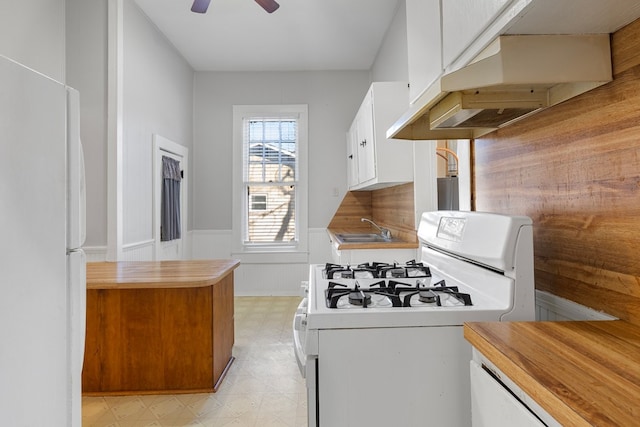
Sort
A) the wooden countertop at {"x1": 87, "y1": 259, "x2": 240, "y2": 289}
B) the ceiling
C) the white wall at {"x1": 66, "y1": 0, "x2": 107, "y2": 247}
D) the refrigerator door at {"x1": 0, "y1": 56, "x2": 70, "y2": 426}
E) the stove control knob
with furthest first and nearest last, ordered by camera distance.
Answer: the ceiling, the white wall at {"x1": 66, "y1": 0, "x2": 107, "y2": 247}, the wooden countertop at {"x1": 87, "y1": 259, "x2": 240, "y2": 289}, the stove control knob, the refrigerator door at {"x1": 0, "y1": 56, "x2": 70, "y2": 426}

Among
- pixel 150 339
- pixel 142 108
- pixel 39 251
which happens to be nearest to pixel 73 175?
pixel 39 251

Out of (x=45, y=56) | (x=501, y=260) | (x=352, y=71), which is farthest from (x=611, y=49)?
(x=352, y=71)

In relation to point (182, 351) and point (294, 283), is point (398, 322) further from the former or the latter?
point (294, 283)

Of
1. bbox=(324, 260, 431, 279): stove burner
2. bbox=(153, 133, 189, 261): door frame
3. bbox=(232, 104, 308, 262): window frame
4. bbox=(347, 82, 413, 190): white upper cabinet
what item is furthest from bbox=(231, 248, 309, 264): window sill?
bbox=(324, 260, 431, 279): stove burner

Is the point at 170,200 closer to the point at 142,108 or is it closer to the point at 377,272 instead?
the point at 142,108

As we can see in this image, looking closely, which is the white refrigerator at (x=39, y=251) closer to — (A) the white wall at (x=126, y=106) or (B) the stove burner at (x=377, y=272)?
(B) the stove burner at (x=377, y=272)

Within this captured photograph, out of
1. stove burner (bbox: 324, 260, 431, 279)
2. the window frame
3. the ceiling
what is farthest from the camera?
the window frame

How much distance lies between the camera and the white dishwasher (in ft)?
2.31

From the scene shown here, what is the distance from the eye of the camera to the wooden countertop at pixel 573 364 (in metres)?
0.58

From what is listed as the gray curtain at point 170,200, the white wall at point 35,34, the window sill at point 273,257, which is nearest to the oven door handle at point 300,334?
the white wall at point 35,34

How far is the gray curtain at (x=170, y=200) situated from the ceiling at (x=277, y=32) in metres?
1.37

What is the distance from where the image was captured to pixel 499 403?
32.7 inches

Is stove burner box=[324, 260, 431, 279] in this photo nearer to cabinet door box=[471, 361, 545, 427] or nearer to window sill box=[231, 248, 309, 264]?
cabinet door box=[471, 361, 545, 427]

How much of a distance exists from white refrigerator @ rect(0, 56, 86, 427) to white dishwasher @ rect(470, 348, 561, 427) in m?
1.13
